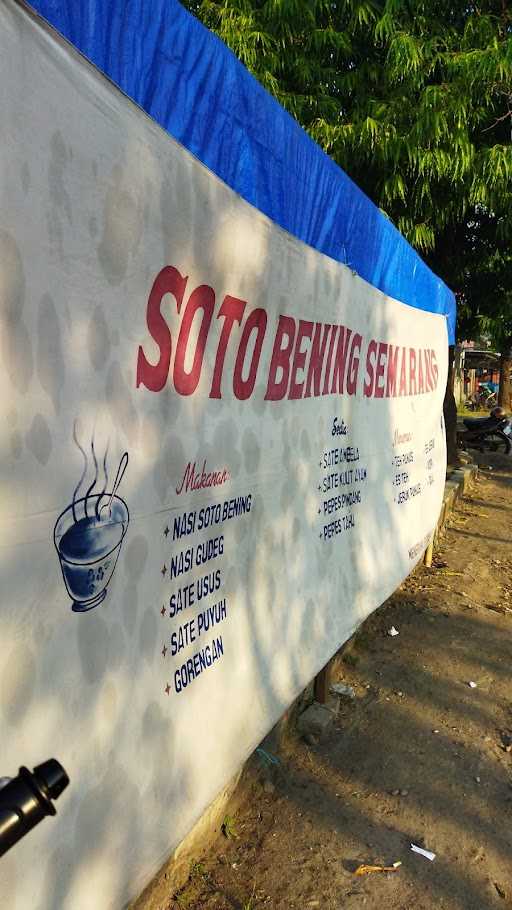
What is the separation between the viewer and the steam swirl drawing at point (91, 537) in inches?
54.9

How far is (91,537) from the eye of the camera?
4.81 feet

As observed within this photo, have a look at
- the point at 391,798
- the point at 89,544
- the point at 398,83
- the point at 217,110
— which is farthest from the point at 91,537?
the point at 398,83

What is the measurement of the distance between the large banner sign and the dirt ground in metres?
0.60

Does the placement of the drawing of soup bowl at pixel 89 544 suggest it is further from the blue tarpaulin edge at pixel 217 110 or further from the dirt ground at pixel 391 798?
the dirt ground at pixel 391 798

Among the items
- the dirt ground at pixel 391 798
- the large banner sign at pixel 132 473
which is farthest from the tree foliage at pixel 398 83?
the dirt ground at pixel 391 798

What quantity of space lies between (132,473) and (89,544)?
22 cm

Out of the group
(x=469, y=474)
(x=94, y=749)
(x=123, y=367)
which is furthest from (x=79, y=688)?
(x=469, y=474)

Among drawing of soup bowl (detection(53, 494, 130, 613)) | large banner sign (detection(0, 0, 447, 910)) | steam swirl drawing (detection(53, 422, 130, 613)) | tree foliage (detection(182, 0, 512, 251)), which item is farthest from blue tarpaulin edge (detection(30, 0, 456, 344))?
tree foliage (detection(182, 0, 512, 251))

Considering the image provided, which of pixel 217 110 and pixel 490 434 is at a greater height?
pixel 217 110

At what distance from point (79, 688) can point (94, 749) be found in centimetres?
18

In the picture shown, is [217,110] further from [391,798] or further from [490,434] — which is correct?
[490,434]

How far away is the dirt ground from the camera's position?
2.34 meters

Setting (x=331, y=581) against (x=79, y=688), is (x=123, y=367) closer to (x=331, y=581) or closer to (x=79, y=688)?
(x=79, y=688)

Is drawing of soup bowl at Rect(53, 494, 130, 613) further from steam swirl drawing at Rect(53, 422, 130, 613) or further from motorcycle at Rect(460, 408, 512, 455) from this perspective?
motorcycle at Rect(460, 408, 512, 455)
